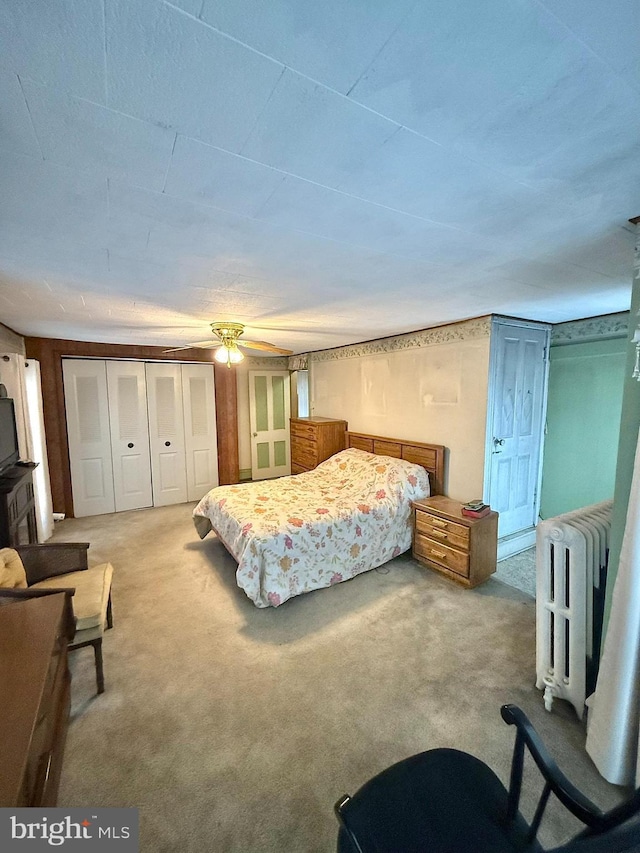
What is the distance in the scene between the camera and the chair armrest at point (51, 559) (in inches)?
89.6

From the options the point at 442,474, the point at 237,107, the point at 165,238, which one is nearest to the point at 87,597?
the point at 165,238

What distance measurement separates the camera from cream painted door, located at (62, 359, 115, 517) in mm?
4508

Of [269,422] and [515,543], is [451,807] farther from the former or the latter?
[269,422]

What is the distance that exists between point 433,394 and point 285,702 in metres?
2.93

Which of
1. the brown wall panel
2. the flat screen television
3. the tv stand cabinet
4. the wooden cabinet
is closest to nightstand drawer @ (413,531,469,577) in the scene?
the wooden cabinet

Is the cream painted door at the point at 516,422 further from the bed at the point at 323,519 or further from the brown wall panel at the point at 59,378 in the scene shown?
the brown wall panel at the point at 59,378

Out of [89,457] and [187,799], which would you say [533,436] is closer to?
[187,799]

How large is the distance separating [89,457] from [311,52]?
5.15m

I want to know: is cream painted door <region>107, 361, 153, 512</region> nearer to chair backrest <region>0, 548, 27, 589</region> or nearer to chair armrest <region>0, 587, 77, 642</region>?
chair backrest <region>0, 548, 27, 589</region>

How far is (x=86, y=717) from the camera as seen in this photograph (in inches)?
70.2

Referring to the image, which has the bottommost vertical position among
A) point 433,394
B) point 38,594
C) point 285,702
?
point 285,702

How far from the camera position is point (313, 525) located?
286 cm

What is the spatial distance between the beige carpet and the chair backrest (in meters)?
0.62

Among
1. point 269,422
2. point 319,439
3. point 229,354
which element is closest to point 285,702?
point 229,354
